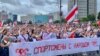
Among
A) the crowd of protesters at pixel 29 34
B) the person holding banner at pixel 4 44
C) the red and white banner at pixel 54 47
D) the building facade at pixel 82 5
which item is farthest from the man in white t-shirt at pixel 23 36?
the building facade at pixel 82 5

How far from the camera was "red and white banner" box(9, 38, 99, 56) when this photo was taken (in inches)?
556

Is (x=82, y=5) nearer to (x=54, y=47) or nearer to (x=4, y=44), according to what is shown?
(x=54, y=47)

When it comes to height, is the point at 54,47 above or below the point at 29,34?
below

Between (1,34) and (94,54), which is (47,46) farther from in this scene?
(94,54)

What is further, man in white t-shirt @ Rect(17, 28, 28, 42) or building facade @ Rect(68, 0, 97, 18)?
building facade @ Rect(68, 0, 97, 18)

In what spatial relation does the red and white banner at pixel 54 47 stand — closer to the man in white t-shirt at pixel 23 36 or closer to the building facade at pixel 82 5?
the man in white t-shirt at pixel 23 36

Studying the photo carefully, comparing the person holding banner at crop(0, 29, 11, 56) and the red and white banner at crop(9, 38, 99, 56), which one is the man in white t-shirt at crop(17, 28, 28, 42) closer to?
the red and white banner at crop(9, 38, 99, 56)

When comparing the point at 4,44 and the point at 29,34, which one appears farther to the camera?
the point at 29,34

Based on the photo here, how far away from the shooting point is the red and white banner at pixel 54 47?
1413cm

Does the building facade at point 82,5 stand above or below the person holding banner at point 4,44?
below

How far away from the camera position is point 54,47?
54.7 feet

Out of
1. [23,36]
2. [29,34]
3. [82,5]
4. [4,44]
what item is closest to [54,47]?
[29,34]

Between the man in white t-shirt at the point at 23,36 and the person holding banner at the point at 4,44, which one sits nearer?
the person holding banner at the point at 4,44

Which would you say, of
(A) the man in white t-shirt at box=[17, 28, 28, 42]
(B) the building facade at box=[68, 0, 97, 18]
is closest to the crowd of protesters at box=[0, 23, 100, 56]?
(A) the man in white t-shirt at box=[17, 28, 28, 42]
